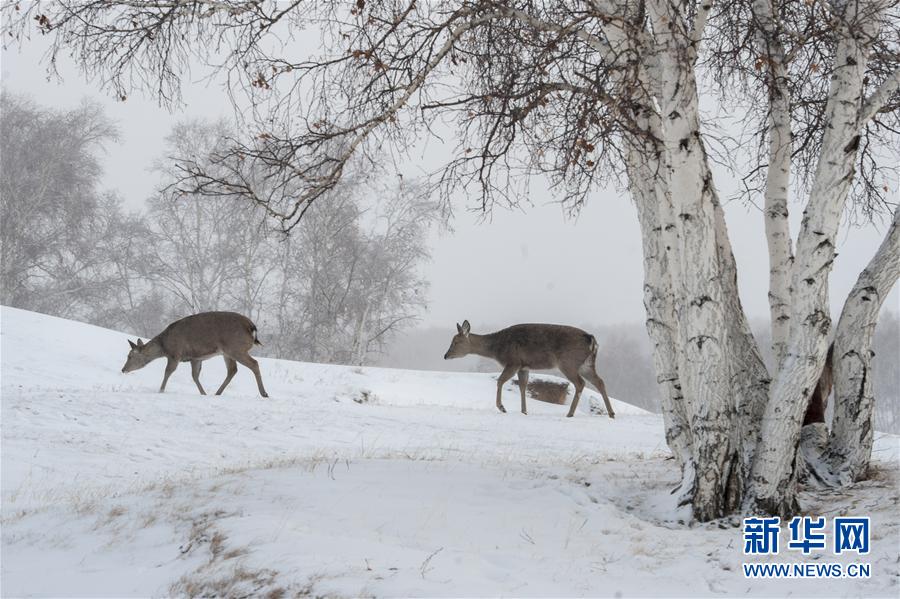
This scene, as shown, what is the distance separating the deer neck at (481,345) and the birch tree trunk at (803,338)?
33.7ft

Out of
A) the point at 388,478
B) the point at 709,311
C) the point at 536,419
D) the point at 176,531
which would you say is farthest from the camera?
the point at 536,419

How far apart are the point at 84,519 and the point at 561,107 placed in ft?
16.5

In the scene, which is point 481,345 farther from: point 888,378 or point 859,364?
point 888,378

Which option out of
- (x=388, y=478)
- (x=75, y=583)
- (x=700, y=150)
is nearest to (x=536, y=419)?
(x=388, y=478)

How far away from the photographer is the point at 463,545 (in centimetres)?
449

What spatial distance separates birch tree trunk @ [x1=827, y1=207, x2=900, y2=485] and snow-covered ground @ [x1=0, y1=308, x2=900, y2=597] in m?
0.27

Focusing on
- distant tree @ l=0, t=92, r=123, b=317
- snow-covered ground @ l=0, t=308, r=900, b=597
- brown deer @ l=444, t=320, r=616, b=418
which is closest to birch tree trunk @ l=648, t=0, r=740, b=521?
snow-covered ground @ l=0, t=308, r=900, b=597

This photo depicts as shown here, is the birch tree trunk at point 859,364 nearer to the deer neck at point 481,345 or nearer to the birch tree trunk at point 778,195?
the birch tree trunk at point 778,195

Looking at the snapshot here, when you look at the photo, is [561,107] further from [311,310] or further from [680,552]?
[311,310]

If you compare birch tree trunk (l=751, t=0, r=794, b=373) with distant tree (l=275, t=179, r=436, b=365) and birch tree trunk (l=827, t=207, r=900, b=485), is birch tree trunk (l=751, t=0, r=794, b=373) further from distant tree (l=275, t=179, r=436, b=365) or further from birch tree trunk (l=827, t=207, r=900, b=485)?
distant tree (l=275, t=179, r=436, b=365)

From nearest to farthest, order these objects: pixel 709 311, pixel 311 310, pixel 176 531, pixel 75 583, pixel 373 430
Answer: pixel 75 583, pixel 176 531, pixel 709 311, pixel 373 430, pixel 311 310

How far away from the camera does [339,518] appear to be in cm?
495

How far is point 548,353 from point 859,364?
8.54m

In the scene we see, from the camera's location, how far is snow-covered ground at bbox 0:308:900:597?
3969 mm
